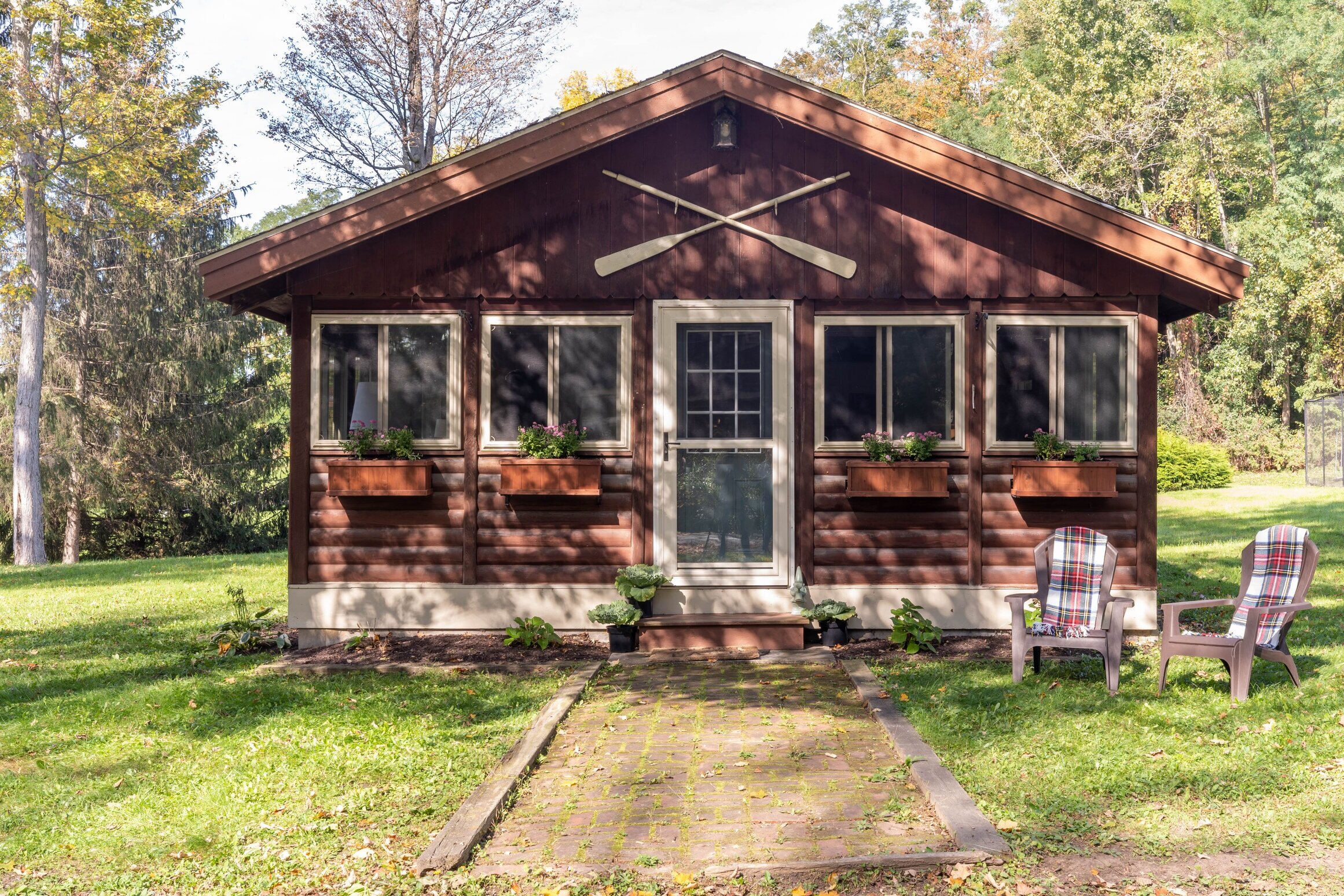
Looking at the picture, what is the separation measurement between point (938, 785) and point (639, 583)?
4135 millimetres

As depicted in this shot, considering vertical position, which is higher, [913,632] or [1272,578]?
[1272,578]

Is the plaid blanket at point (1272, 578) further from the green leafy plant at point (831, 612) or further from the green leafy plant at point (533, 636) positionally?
the green leafy plant at point (533, 636)

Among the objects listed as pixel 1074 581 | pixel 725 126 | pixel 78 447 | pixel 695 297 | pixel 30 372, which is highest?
pixel 725 126

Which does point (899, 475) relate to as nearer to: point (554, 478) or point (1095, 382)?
point (1095, 382)

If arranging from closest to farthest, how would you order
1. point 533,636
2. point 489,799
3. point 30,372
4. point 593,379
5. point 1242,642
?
point 489,799 → point 1242,642 → point 533,636 → point 593,379 → point 30,372

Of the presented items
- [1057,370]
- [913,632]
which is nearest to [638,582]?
[913,632]

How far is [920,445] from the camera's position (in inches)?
343

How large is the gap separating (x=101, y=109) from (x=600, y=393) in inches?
605

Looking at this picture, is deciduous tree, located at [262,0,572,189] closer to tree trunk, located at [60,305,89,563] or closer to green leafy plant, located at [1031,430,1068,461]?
tree trunk, located at [60,305,89,563]

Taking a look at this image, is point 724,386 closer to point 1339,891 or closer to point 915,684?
point 915,684

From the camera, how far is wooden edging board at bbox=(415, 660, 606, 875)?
404cm

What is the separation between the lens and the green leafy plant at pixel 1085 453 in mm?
8633

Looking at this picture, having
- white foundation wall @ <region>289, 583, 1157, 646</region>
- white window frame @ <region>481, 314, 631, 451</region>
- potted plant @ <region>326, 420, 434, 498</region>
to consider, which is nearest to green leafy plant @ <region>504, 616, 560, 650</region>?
white foundation wall @ <region>289, 583, 1157, 646</region>

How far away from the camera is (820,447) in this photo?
886cm
